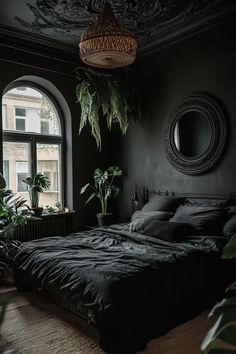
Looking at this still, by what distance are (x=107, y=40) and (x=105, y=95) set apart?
1.88 metres

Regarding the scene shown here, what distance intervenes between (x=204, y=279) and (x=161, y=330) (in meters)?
0.67

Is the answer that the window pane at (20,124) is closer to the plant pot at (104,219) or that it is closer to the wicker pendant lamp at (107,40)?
the plant pot at (104,219)

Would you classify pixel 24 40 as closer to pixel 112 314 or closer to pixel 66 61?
pixel 66 61

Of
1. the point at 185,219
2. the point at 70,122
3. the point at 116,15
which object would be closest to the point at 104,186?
the point at 70,122

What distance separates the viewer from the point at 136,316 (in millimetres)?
2277

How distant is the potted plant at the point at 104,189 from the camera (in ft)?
16.1

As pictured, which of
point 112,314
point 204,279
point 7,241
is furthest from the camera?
point 7,241

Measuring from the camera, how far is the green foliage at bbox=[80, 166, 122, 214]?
16.3 ft

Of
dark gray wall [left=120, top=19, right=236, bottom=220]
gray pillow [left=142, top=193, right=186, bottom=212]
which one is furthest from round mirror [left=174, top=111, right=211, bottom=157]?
gray pillow [left=142, top=193, right=186, bottom=212]

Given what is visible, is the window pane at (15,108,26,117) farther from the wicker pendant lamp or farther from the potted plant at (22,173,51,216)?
the wicker pendant lamp

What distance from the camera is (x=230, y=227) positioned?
3406mm

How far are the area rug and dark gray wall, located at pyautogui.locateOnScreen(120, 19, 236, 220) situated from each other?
7.63 feet

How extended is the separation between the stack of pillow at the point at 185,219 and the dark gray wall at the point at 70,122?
1287 millimetres

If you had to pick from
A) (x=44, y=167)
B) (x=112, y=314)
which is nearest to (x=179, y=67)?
(x=44, y=167)
